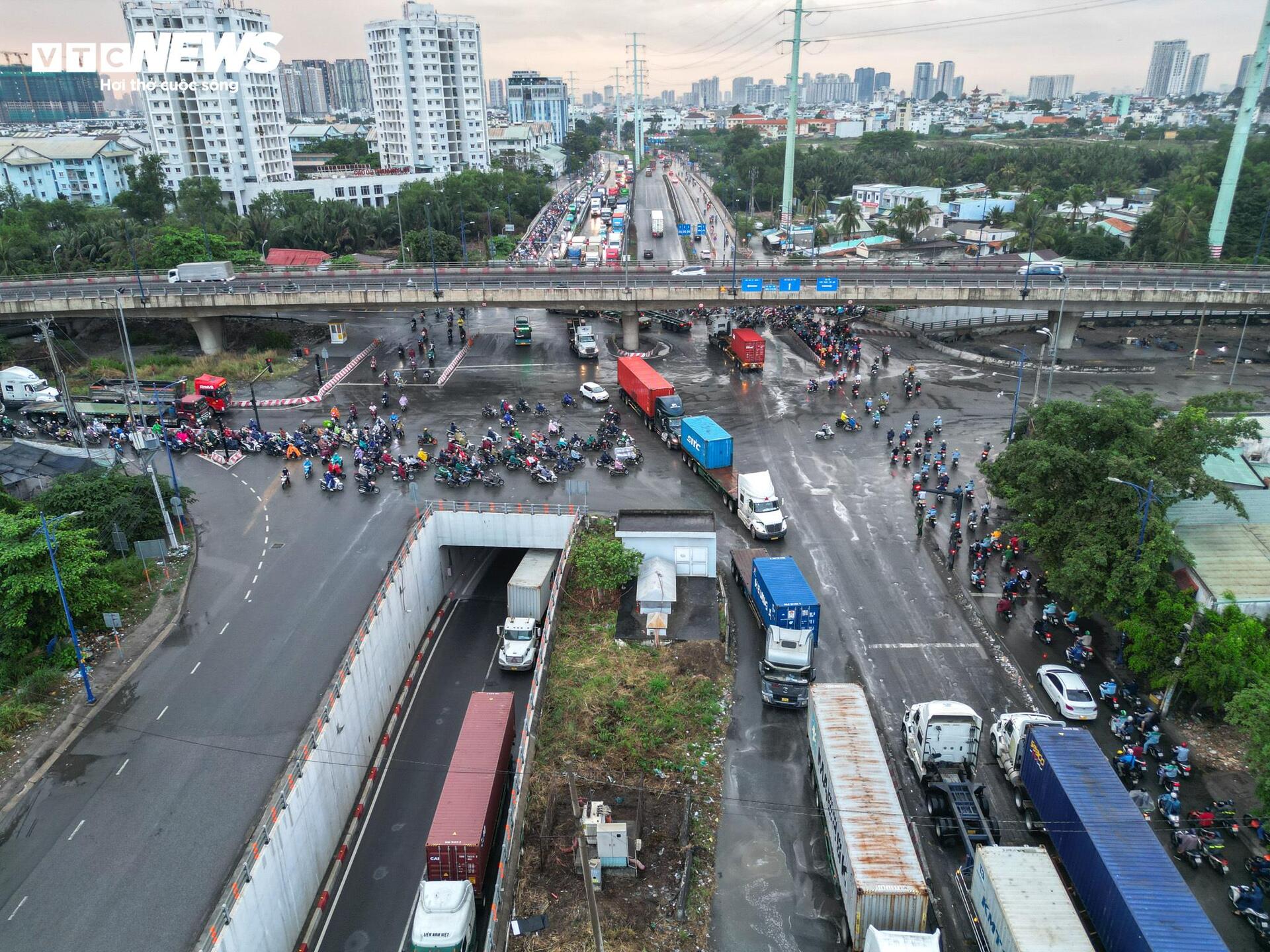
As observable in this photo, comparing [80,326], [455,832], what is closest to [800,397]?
[455,832]

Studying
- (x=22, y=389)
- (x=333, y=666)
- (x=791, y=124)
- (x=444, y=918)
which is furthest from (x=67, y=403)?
(x=791, y=124)

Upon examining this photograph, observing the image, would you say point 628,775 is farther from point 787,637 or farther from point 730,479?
point 730,479

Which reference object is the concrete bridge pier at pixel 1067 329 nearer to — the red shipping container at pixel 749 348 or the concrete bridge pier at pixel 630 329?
the red shipping container at pixel 749 348

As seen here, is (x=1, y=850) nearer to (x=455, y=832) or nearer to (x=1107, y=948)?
(x=455, y=832)

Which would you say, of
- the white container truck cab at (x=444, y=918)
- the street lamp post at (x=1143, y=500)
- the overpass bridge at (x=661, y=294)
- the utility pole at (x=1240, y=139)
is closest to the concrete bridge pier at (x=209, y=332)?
the overpass bridge at (x=661, y=294)

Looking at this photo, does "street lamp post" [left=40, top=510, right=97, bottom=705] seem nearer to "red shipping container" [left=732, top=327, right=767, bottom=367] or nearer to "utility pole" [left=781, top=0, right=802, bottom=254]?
"red shipping container" [left=732, top=327, right=767, bottom=367]
